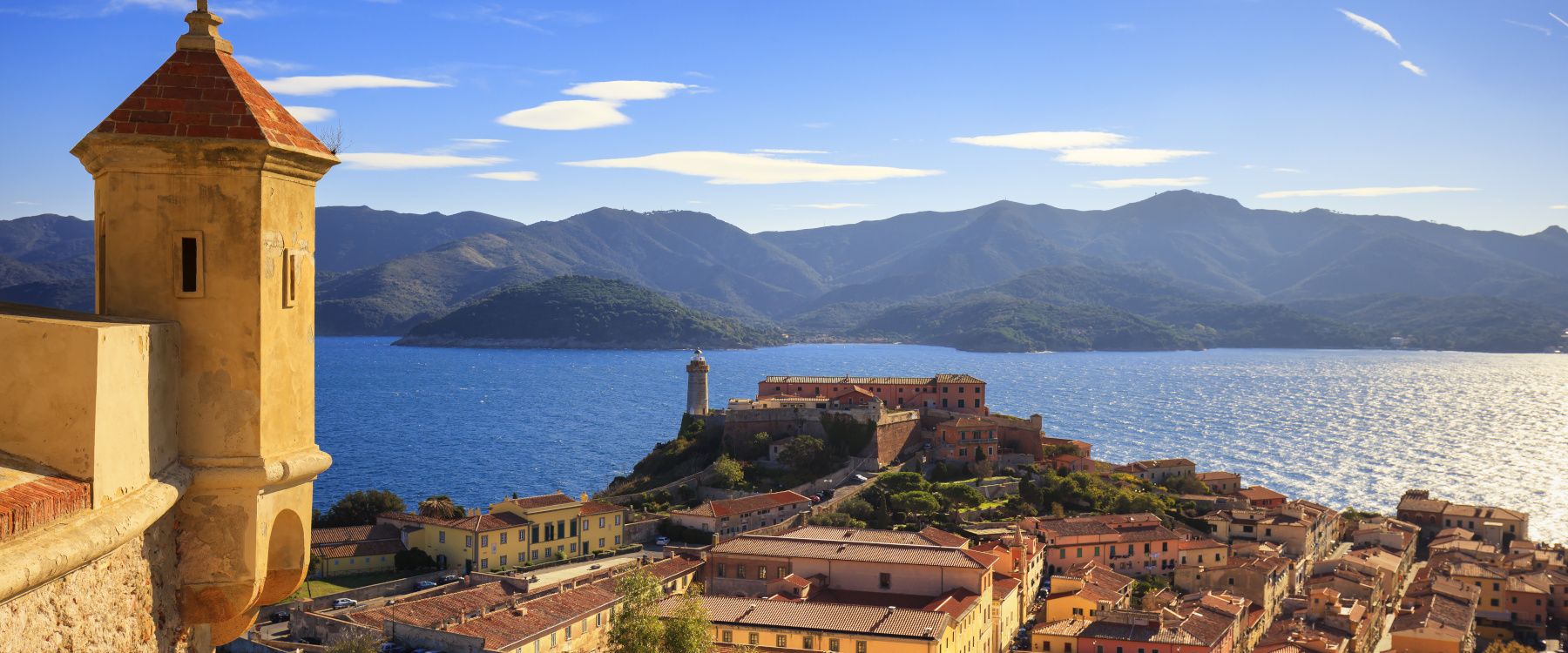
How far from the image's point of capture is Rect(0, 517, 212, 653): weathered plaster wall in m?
4.45

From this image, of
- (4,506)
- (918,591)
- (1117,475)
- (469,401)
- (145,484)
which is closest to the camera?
(4,506)

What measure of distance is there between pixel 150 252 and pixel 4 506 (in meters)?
1.97

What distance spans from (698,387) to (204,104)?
216 feet

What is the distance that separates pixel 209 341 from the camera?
599cm

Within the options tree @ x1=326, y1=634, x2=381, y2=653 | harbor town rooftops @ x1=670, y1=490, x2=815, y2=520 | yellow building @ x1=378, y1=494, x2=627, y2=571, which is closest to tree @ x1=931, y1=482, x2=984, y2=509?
harbor town rooftops @ x1=670, y1=490, x2=815, y2=520

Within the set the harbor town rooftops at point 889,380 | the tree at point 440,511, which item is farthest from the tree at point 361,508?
the harbor town rooftops at point 889,380

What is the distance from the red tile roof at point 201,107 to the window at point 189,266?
499 mm

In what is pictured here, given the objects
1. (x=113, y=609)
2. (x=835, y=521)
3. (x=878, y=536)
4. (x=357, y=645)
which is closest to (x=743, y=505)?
(x=835, y=521)

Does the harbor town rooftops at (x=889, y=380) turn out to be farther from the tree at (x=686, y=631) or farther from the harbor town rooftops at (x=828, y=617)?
the tree at (x=686, y=631)

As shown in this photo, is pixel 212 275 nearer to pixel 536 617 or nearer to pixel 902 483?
pixel 536 617

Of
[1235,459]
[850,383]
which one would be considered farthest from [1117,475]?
[1235,459]

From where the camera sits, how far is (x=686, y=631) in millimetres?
25141

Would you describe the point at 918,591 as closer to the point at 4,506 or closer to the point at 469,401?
the point at 4,506

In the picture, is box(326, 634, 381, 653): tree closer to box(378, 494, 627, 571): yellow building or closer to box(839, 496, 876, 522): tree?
box(378, 494, 627, 571): yellow building
